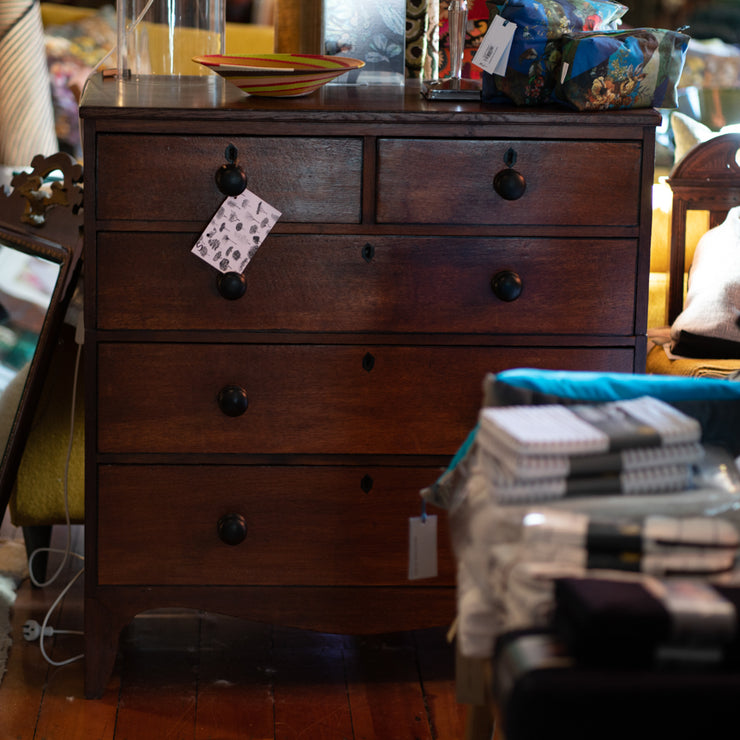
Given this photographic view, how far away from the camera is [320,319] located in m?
1.53

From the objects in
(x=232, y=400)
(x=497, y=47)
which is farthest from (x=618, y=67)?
(x=232, y=400)

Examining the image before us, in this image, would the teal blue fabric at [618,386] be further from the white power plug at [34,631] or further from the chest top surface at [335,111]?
the white power plug at [34,631]

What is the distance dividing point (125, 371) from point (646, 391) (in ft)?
2.62

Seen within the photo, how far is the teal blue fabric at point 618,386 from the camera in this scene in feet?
3.51

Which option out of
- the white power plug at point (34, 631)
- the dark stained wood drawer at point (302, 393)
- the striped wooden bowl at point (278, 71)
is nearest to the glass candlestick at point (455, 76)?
the striped wooden bowl at point (278, 71)

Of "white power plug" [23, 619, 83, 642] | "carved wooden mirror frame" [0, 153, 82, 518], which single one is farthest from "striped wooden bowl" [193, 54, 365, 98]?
"white power plug" [23, 619, 83, 642]

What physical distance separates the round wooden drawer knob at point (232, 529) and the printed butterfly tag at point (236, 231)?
391 mm

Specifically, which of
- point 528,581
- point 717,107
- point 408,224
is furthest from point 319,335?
point 717,107

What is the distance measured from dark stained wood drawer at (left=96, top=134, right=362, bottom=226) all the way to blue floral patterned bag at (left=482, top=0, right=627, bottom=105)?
25 cm

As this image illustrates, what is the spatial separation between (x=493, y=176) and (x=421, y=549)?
554 millimetres

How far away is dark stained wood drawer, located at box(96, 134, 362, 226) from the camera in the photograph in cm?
147

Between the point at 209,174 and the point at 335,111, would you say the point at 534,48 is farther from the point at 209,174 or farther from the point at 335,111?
the point at 209,174

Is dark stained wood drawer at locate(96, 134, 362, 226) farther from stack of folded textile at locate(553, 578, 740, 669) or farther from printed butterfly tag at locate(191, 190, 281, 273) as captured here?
stack of folded textile at locate(553, 578, 740, 669)

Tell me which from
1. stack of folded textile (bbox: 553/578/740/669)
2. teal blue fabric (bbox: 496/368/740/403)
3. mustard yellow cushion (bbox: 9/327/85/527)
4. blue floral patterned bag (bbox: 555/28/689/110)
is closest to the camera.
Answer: stack of folded textile (bbox: 553/578/740/669)
